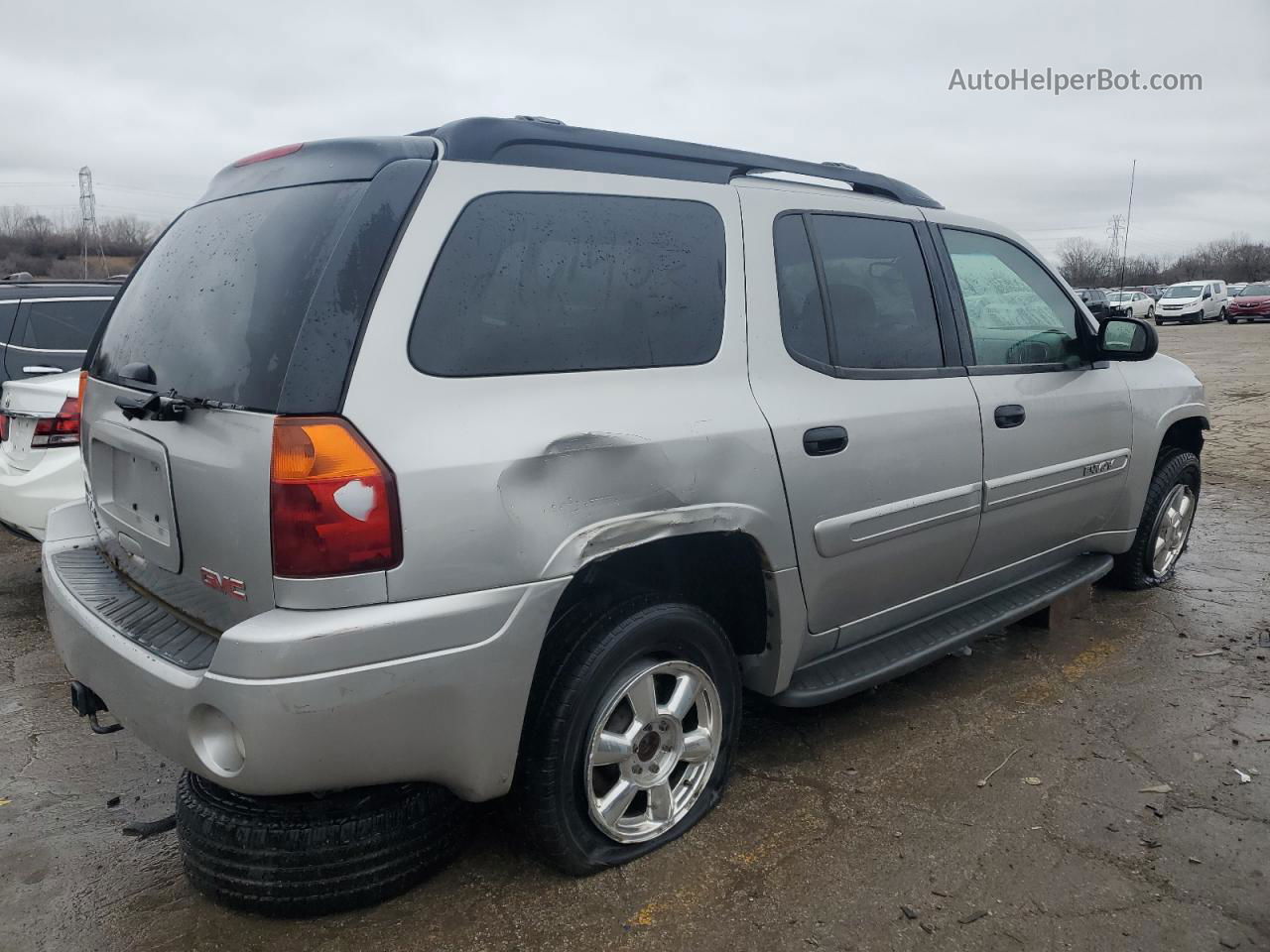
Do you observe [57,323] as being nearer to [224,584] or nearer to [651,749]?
[224,584]

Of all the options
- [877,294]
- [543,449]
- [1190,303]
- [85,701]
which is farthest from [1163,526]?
[1190,303]

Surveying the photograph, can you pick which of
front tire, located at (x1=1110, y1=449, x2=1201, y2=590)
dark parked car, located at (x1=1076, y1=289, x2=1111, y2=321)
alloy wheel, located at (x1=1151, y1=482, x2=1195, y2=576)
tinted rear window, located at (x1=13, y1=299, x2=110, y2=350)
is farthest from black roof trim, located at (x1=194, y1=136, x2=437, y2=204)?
tinted rear window, located at (x1=13, y1=299, x2=110, y2=350)

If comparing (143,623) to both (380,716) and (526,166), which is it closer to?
(380,716)

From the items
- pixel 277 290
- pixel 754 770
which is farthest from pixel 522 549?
pixel 754 770

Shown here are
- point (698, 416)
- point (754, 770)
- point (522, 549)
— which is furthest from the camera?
point (754, 770)

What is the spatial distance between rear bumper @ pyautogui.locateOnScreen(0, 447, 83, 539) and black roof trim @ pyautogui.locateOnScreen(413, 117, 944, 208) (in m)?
3.13

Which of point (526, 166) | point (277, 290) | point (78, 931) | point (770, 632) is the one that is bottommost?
point (78, 931)

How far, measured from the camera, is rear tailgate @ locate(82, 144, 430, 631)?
2062 millimetres

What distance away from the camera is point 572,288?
2.44 meters

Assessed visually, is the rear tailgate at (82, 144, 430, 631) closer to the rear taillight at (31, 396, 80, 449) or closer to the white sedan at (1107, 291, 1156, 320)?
the rear taillight at (31, 396, 80, 449)

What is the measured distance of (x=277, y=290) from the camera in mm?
2191

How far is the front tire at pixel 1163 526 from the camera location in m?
4.74

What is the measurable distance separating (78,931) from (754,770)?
76.7 inches

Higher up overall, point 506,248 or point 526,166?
point 526,166
